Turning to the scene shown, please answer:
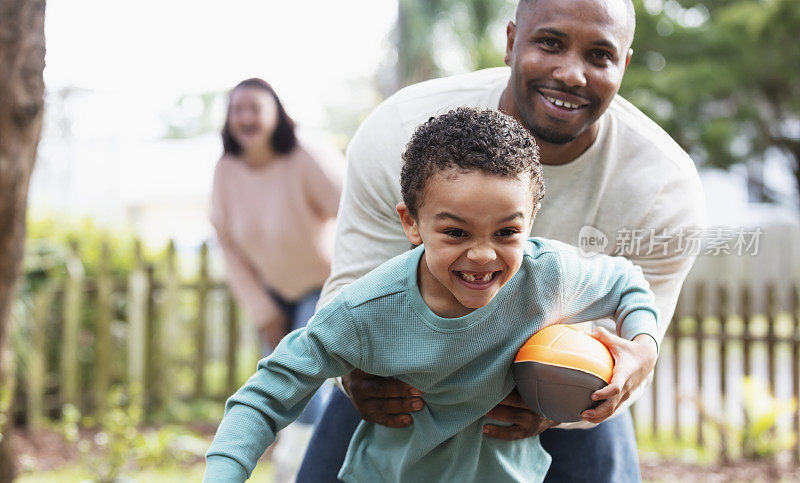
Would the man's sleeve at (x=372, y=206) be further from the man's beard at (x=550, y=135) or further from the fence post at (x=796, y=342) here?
the fence post at (x=796, y=342)

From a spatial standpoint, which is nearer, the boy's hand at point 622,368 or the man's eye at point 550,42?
the boy's hand at point 622,368

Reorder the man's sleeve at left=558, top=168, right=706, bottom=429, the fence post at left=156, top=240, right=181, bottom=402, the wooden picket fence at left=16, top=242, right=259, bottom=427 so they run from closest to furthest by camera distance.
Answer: the man's sleeve at left=558, top=168, right=706, bottom=429, the wooden picket fence at left=16, top=242, right=259, bottom=427, the fence post at left=156, top=240, right=181, bottom=402

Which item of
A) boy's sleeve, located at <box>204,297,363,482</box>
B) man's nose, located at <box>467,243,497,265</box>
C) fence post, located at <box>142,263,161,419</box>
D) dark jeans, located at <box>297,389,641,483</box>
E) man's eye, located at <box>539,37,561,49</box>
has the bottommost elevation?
fence post, located at <box>142,263,161,419</box>

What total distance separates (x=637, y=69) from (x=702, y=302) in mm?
8823

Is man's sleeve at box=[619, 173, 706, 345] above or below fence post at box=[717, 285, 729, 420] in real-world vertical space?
above

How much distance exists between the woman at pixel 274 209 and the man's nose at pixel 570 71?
3.12 metres

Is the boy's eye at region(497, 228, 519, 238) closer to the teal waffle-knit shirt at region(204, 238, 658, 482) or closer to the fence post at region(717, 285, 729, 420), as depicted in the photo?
the teal waffle-knit shirt at region(204, 238, 658, 482)

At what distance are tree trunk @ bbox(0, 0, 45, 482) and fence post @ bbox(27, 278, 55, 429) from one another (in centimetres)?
394

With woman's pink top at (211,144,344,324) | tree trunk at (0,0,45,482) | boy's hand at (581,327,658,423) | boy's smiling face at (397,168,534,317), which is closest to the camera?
boy's smiling face at (397,168,534,317)

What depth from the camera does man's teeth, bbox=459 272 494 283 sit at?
2.17m

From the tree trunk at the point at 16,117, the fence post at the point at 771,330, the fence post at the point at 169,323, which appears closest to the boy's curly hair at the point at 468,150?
the tree trunk at the point at 16,117

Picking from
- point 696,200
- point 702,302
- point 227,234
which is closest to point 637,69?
point 702,302

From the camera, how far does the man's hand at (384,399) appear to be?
2.47 m

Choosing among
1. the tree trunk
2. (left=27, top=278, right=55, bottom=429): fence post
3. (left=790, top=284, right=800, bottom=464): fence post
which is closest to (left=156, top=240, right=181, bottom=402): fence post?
(left=27, top=278, right=55, bottom=429): fence post
